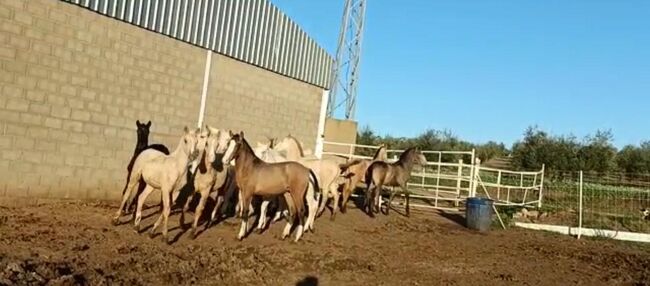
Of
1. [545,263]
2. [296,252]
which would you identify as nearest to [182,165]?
[296,252]

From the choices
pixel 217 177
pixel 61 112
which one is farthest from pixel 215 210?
pixel 61 112

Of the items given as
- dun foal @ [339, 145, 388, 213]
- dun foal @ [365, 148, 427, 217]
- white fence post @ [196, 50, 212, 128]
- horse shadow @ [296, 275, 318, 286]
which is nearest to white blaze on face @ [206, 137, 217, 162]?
horse shadow @ [296, 275, 318, 286]

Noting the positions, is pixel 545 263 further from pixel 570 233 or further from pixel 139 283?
pixel 139 283

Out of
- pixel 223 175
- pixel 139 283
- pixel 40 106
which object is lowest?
pixel 139 283

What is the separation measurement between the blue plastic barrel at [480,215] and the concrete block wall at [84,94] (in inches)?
269

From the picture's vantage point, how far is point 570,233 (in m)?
15.9

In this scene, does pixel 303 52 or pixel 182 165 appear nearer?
pixel 182 165

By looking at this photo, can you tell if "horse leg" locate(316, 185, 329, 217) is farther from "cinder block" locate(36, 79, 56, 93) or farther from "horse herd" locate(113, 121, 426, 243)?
"cinder block" locate(36, 79, 56, 93)

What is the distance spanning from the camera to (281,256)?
8.70 m

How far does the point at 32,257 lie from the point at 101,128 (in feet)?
19.0

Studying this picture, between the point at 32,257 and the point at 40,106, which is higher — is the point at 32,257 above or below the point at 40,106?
below

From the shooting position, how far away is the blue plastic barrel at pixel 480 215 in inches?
576

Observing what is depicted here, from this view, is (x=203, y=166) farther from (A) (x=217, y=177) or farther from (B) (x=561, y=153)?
(B) (x=561, y=153)

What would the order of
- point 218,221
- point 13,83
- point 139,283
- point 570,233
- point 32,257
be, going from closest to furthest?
point 139,283
point 32,257
point 13,83
point 218,221
point 570,233
